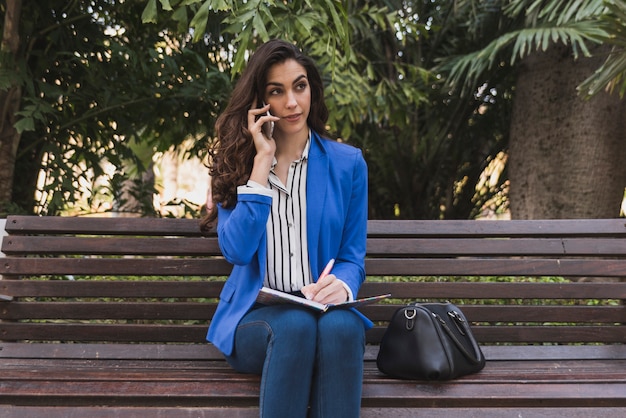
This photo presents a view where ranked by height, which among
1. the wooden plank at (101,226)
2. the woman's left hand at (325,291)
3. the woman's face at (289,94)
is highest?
the woman's face at (289,94)

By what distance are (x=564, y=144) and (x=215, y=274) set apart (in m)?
→ 3.76

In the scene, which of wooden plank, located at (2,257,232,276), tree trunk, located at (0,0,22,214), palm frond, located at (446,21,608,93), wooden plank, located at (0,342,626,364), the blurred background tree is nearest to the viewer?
wooden plank, located at (0,342,626,364)

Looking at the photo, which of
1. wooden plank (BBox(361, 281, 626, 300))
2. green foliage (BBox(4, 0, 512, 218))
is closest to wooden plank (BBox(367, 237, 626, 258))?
wooden plank (BBox(361, 281, 626, 300))

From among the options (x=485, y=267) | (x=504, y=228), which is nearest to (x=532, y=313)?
(x=485, y=267)

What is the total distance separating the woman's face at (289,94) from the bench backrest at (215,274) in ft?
2.52

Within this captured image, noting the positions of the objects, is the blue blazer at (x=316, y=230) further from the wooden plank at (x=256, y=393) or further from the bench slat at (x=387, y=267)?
the bench slat at (x=387, y=267)

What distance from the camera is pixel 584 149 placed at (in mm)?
5828

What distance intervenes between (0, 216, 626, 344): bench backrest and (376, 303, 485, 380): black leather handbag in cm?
42

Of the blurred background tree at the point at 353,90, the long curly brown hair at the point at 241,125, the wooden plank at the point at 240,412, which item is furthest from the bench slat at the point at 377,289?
the blurred background tree at the point at 353,90

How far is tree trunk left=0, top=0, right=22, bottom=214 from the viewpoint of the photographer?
13.6ft

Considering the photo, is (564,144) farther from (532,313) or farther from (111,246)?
(111,246)

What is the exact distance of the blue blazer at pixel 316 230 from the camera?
8.42 ft

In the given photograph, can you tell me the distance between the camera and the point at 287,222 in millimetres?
2746

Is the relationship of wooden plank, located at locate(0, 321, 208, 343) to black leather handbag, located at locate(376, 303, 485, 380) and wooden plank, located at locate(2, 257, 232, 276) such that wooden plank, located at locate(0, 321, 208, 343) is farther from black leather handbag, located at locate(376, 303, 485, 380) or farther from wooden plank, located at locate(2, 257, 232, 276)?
black leather handbag, located at locate(376, 303, 485, 380)
